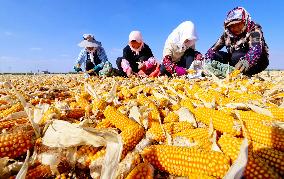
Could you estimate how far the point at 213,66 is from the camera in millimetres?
9438

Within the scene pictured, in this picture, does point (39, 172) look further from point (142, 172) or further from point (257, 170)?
point (257, 170)

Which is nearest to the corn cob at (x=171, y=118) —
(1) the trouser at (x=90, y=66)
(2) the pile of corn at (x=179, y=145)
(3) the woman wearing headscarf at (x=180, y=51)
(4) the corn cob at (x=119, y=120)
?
(2) the pile of corn at (x=179, y=145)

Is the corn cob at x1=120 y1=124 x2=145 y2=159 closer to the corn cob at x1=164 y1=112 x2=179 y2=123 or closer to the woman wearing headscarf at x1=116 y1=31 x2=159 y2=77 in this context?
the corn cob at x1=164 y1=112 x2=179 y2=123

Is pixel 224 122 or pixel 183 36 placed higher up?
pixel 183 36

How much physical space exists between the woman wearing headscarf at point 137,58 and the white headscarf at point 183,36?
46.6 inches

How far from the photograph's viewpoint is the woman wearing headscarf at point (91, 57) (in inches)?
537

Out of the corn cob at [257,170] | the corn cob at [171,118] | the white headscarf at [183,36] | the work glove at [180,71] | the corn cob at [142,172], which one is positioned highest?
the white headscarf at [183,36]

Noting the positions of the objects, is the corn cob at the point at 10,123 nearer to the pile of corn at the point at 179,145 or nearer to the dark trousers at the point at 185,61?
the pile of corn at the point at 179,145

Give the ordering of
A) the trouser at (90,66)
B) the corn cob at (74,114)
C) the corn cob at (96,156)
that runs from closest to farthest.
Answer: the corn cob at (96,156) < the corn cob at (74,114) < the trouser at (90,66)

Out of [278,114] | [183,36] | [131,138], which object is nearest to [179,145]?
[131,138]

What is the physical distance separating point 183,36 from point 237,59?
8.11 ft

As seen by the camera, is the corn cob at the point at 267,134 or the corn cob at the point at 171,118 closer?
the corn cob at the point at 267,134

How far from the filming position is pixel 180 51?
11055mm

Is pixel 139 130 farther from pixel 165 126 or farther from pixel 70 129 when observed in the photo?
pixel 70 129
